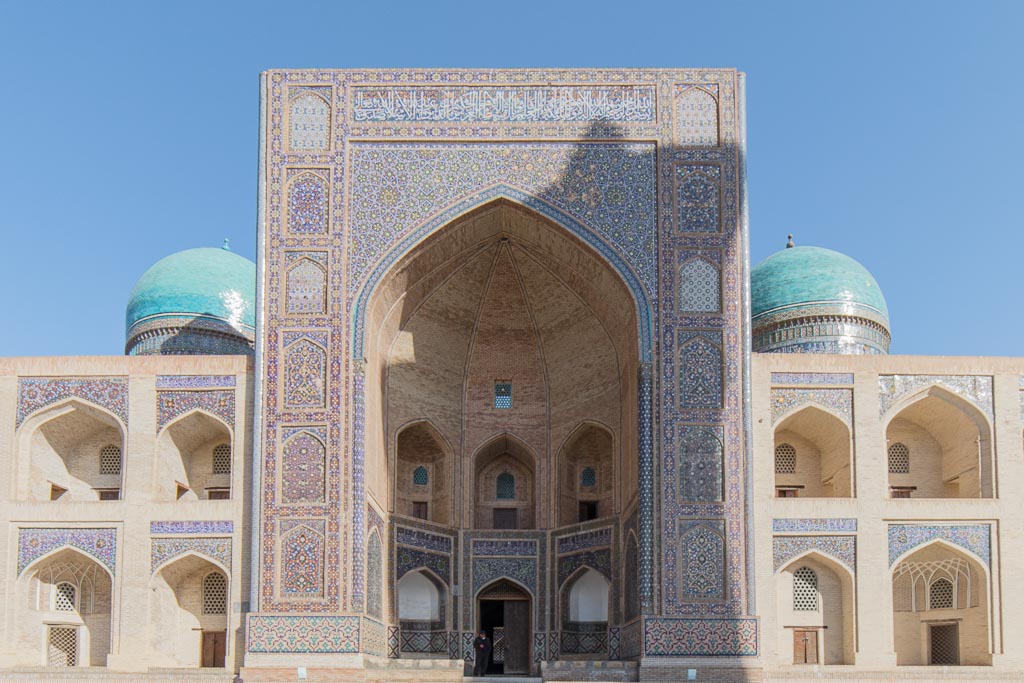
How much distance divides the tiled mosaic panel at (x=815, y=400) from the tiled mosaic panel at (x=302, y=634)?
15.4 feet

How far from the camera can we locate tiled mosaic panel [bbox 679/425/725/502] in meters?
13.2

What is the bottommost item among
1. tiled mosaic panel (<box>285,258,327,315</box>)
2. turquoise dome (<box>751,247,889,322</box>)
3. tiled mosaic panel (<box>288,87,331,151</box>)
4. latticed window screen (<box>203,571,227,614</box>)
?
latticed window screen (<box>203,571,227,614</box>)

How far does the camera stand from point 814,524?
13.5 m

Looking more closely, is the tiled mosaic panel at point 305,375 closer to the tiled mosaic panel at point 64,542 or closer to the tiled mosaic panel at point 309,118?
the tiled mosaic panel at point 309,118

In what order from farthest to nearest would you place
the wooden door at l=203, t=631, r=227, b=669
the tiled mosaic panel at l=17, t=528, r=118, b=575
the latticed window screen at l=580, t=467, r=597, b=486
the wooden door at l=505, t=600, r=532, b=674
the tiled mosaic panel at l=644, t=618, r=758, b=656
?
the latticed window screen at l=580, t=467, r=597, b=486, the wooden door at l=505, t=600, r=532, b=674, the wooden door at l=203, t=631, r=227, b=669, the tiled mosaic panel at l=17, t=528, r=118, b=575, the tiled mosaic panel at l=644, t=618, r=758, b=656

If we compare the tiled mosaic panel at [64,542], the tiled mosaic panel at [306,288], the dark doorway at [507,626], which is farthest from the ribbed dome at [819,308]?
the tiled mosaic panel at [64,542]

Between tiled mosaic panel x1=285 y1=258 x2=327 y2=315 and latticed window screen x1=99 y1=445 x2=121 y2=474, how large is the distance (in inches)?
110

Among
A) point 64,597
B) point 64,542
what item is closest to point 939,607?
point 64,542

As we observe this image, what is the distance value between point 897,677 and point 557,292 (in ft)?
18.1

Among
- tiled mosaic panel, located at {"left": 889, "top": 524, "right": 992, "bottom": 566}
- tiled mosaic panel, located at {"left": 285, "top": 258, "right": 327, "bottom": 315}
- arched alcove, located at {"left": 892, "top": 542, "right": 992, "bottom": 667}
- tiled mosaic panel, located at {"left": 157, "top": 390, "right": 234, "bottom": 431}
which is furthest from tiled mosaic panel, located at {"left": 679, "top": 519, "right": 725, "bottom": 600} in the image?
tiled mosaic panel, located at {"left": 157, "top": 390, "right": 234, "bottom": 431}

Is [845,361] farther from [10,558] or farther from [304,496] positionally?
[10,558]

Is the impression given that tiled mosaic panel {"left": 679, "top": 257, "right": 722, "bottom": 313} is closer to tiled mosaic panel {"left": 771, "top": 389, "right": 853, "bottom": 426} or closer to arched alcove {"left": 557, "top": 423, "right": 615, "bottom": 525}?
tiled mosaic panel {"left": 771, "top": 389, "right": 853, "bottom": 426}

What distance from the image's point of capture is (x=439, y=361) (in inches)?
623

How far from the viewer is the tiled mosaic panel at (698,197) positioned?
13875 mm
